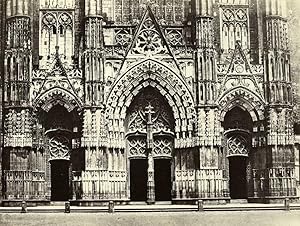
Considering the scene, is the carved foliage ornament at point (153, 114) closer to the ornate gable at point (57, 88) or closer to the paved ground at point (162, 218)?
the ornate gable at point (57, 88)

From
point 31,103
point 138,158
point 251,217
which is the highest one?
point 31,103

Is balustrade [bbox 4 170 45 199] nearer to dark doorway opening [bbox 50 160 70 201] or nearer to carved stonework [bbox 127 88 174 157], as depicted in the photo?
dark doorway opening [bbox 50 160 70 201]

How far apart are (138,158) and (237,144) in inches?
210

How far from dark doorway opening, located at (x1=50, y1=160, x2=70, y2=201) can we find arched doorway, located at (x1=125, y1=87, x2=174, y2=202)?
341 centimetres

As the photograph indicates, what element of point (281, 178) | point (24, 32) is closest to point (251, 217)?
point (281, 178)

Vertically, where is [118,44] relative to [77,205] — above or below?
above

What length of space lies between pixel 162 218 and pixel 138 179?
10513mm

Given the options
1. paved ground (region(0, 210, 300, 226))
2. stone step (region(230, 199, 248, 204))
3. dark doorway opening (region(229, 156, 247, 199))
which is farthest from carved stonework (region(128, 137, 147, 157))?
paved ground (region(0, 210, 300, 226))

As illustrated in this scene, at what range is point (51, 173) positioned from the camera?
111ft

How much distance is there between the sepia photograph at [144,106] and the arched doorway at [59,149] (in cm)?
5

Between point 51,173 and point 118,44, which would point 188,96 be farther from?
point 51,173

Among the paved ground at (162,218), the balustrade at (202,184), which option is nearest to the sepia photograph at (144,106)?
the balustrade at (202,184)

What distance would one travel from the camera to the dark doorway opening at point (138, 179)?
111 feet

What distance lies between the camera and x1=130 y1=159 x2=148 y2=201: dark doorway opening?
33875 mm
